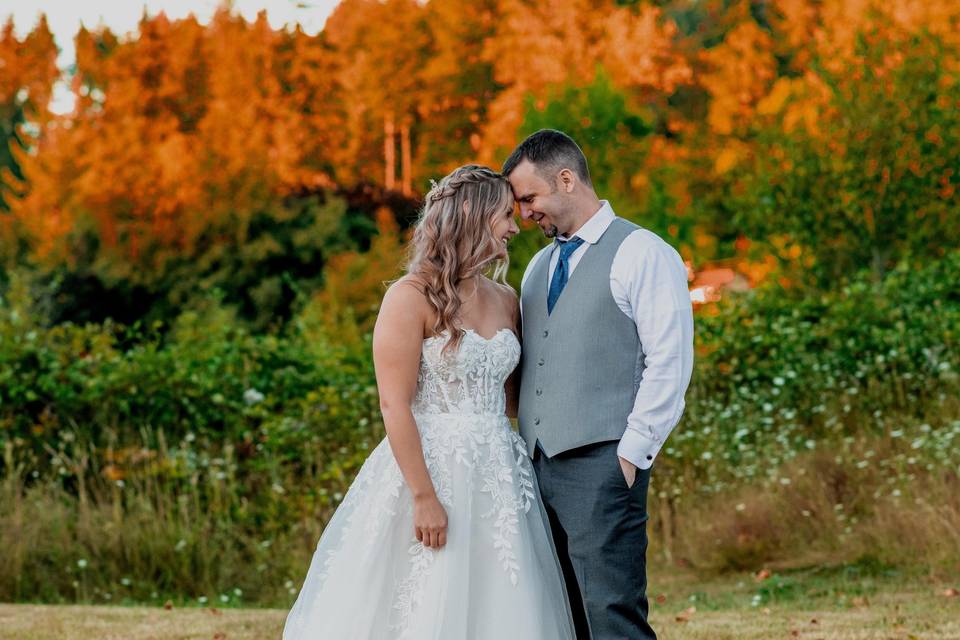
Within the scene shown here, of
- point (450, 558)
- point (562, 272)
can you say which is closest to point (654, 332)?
point (562, 272)

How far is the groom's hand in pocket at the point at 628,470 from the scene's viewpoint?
346 cm

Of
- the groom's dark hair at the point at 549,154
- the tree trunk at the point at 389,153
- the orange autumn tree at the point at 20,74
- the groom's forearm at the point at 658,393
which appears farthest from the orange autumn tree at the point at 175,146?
the groom's forearm at the point at 658,393

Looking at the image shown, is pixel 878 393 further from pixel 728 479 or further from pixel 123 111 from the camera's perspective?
pixel 123 111

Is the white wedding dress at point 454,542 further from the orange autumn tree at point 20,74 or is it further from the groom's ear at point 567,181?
the orange autumn tree at point 20,74

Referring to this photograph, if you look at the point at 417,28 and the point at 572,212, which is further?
the point at 417,28

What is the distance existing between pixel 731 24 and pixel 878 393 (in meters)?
22.2

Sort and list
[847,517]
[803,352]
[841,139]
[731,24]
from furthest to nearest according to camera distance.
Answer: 1. [731,24]
2. [841,139]
3. [803,352]
4. [847,517]

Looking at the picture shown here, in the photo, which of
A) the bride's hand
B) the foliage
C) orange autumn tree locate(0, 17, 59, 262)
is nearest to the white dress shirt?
the bride's hand

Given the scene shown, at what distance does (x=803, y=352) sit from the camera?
9367 mm

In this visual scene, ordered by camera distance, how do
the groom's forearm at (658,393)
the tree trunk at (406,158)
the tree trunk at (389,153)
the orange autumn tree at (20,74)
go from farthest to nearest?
the orange autumn tree at (20,74) → the tree trunk at (389,153) → the tree trunk at (406,158) → the groom's forearm at (658,393)

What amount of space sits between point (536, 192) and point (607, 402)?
0.68 metres

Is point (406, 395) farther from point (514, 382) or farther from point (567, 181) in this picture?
point (567, 181)

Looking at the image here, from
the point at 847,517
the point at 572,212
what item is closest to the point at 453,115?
the point at 847,517

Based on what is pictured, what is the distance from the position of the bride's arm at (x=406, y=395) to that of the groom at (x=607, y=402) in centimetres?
37
